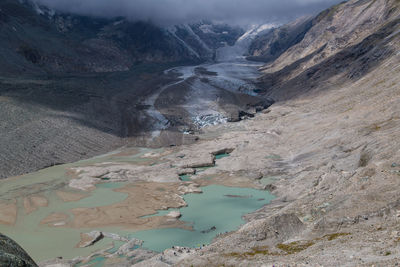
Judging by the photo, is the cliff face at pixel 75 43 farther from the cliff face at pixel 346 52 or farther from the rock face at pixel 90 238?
the rock face at pixel 90 238

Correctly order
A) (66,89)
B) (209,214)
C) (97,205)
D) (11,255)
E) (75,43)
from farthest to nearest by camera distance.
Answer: (75,43), (66,89), (97,205), (209,214), (11,255)

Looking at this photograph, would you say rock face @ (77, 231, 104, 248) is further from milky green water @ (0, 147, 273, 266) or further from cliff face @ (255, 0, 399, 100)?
cliff face @ (255, 0, 399, 100)

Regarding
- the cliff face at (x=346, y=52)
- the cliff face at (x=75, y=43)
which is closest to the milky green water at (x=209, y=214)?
the cliff face at (x=346, y=52)

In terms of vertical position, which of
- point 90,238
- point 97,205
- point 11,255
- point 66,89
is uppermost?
point 66,89

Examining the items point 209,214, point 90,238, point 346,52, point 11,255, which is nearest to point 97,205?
point 90,238

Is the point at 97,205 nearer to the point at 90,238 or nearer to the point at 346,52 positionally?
the point at 90,238

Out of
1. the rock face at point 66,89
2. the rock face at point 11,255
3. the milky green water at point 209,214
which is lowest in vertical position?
the milky green water at point 209,214

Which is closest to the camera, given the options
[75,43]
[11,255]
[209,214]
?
[11,255]
